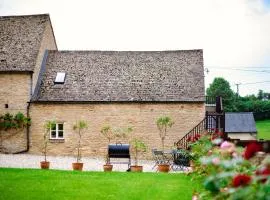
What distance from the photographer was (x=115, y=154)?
20.4 metres

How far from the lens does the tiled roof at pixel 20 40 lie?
2732cm

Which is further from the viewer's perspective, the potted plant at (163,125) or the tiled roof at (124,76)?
the tiled roof at (124,76)

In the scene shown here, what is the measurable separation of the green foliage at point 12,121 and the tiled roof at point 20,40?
3076mm

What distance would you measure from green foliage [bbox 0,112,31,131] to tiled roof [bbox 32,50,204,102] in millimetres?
1556

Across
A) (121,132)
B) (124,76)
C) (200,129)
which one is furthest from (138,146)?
(124,76)

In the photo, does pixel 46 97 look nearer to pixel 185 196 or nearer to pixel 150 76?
pixel 150 76

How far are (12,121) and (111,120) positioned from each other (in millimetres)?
6312

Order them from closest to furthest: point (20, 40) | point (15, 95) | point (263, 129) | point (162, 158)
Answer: point (162, 158)
point (15, 95)
point (20, 40)
point (263, 129)

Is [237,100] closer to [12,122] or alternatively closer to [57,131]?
[57,131]

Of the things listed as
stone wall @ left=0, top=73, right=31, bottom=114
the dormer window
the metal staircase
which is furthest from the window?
the metal staircase

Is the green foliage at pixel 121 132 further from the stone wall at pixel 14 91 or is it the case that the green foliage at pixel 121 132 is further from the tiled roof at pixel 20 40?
the tiled roof at pixel 20 40

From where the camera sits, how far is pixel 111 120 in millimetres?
26703

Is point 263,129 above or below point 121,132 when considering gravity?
below

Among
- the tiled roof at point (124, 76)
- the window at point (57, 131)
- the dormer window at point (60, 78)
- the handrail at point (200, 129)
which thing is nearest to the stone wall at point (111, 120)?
the window at point (57, 131)
